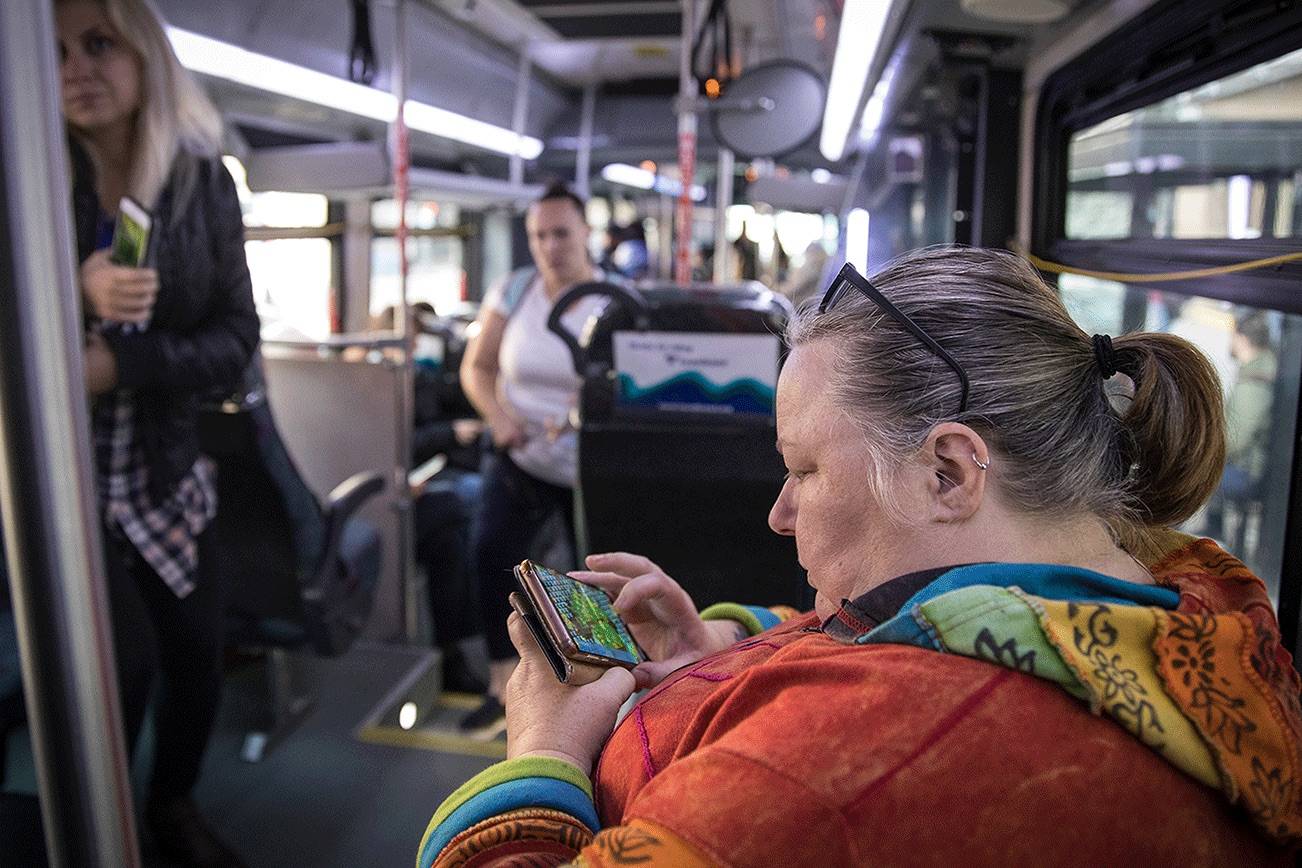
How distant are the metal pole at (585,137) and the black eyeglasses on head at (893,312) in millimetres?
8177

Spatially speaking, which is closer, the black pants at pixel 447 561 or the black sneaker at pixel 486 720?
the black sneaker at pixel 486 720

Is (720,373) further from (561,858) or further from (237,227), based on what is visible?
(561,858)

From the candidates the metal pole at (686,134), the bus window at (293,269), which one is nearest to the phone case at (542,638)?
the metal pole at (686,134)

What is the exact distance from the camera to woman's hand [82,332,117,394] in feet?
6.11

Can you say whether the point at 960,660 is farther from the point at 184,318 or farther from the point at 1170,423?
the point at 184,318

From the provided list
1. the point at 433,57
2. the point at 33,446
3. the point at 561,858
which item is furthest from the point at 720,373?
the point at 433,57

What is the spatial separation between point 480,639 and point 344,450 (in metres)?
1.11

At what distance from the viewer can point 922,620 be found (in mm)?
812

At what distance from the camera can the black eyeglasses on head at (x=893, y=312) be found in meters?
0.90

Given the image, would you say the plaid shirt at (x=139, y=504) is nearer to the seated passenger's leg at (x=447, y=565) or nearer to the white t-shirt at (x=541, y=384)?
the white t-shirt at (x=541, y=384)

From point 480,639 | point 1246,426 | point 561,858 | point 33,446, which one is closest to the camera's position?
point 33,446

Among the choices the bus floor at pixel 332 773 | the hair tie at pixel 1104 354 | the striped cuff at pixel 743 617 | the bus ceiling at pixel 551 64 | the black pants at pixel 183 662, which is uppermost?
the bus ceiling at pixel 551 64

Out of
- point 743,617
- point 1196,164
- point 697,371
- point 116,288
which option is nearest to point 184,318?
point 116,288

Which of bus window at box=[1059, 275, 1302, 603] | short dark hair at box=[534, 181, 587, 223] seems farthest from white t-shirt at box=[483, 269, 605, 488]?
bus window at box=[1059, 275, 1302, 603]
